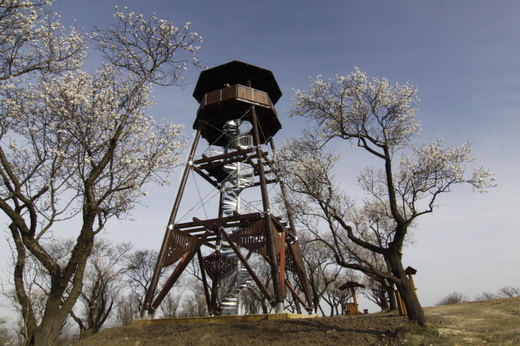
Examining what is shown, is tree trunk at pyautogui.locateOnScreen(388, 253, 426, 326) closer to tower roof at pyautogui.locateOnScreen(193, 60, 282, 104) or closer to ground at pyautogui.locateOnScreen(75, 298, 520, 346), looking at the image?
ground at pyautogui.locateOnScreen(75, 298, 520, 346)

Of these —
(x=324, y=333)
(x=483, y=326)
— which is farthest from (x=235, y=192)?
(x=483, y=326)

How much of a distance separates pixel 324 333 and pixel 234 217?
6205 millimetres

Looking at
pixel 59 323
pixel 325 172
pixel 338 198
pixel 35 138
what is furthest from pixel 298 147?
pixel 59 323

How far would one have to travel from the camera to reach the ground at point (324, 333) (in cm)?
782

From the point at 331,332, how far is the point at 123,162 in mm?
7442

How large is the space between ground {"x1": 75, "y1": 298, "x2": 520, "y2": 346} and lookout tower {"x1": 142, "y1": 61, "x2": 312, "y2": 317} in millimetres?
2257

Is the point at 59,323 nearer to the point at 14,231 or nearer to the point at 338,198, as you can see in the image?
the point at 14,231

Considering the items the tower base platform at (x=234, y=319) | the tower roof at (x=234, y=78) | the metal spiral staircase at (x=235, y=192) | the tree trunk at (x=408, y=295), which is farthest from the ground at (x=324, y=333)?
the tower roof at (x=234, y=78)

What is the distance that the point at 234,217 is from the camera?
43.4 feet

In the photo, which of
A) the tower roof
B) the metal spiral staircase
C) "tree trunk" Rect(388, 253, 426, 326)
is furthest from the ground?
the tower roof

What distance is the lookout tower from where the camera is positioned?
499 inches

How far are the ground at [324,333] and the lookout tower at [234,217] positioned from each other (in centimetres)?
226

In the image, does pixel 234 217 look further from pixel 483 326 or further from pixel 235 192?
pixel 483 326

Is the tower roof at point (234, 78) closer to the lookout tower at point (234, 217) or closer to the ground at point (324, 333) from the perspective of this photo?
the lookout tower at point (234, 217)
